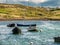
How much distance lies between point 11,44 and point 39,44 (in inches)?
270

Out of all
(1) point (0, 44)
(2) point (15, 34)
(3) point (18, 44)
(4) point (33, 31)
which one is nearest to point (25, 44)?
(3) point (18, 44)

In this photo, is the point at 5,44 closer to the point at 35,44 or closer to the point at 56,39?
the point at 35,44

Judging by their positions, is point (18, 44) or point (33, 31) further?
point (33, 31)

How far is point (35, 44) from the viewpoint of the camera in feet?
227

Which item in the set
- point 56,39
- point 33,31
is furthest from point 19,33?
point 56,39

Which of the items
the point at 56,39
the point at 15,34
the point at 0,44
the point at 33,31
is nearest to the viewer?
the point at 0,44

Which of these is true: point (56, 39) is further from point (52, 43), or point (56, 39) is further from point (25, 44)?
point (25, 44)

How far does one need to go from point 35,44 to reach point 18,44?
4234 mm

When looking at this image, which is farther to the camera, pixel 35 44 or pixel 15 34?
pixel 15 34

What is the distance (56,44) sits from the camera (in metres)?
70.3

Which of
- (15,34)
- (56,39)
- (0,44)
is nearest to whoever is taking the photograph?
(0,44)

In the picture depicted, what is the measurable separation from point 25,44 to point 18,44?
5.67 feet

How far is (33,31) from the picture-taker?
356 ft

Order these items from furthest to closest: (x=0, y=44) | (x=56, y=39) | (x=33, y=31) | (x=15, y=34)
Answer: (x=33, y=31), (x=15, y=34), (x=56, y=39), (x=0, y=44)
